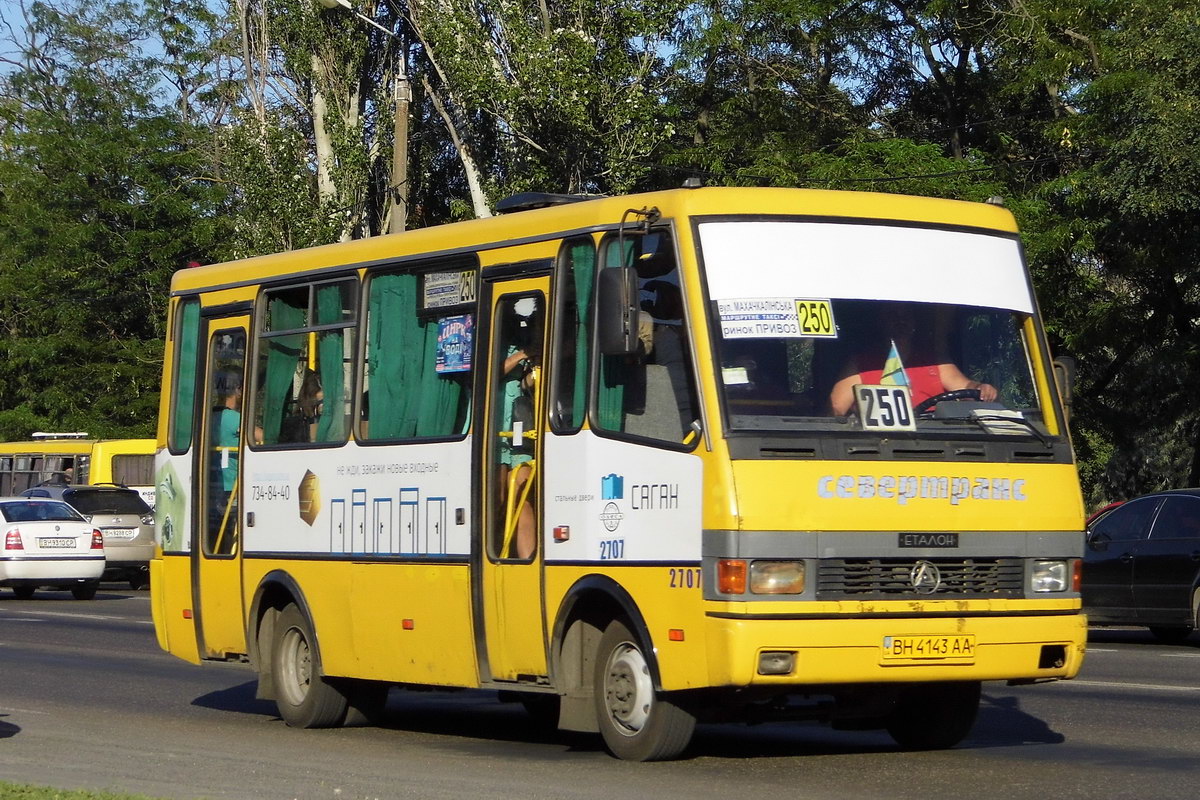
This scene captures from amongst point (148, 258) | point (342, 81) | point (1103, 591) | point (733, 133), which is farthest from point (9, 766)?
point (148, 258)

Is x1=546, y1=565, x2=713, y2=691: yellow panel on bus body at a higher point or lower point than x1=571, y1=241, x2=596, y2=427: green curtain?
lower

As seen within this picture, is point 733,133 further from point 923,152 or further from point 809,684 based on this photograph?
point 809,684

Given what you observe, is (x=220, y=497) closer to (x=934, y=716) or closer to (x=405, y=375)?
(x=405, y=375)

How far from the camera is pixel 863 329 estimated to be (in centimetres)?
995

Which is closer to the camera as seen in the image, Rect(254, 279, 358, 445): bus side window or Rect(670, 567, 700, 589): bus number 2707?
Rect(670, 567, 700, 589): bus number 2707

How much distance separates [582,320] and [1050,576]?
8.76ft

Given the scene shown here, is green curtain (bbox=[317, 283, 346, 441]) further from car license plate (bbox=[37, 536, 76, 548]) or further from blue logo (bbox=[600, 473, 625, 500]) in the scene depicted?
car license plate (bbox=[37, 536, 76, 548])

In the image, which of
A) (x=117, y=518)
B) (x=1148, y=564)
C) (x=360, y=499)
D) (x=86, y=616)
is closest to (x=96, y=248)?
(x=117, y=518)

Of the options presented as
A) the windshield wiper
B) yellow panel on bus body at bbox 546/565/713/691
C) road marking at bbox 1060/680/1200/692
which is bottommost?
road marking at bbox 1060/680/1200/692

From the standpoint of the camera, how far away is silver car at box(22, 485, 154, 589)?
34938mm

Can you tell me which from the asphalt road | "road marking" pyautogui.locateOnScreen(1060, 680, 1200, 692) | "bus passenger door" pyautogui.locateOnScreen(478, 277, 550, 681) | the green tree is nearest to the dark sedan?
the asphalt road

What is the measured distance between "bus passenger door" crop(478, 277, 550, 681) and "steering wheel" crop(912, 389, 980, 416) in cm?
198

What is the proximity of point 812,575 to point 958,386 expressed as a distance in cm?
137

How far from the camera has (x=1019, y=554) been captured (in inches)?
389
